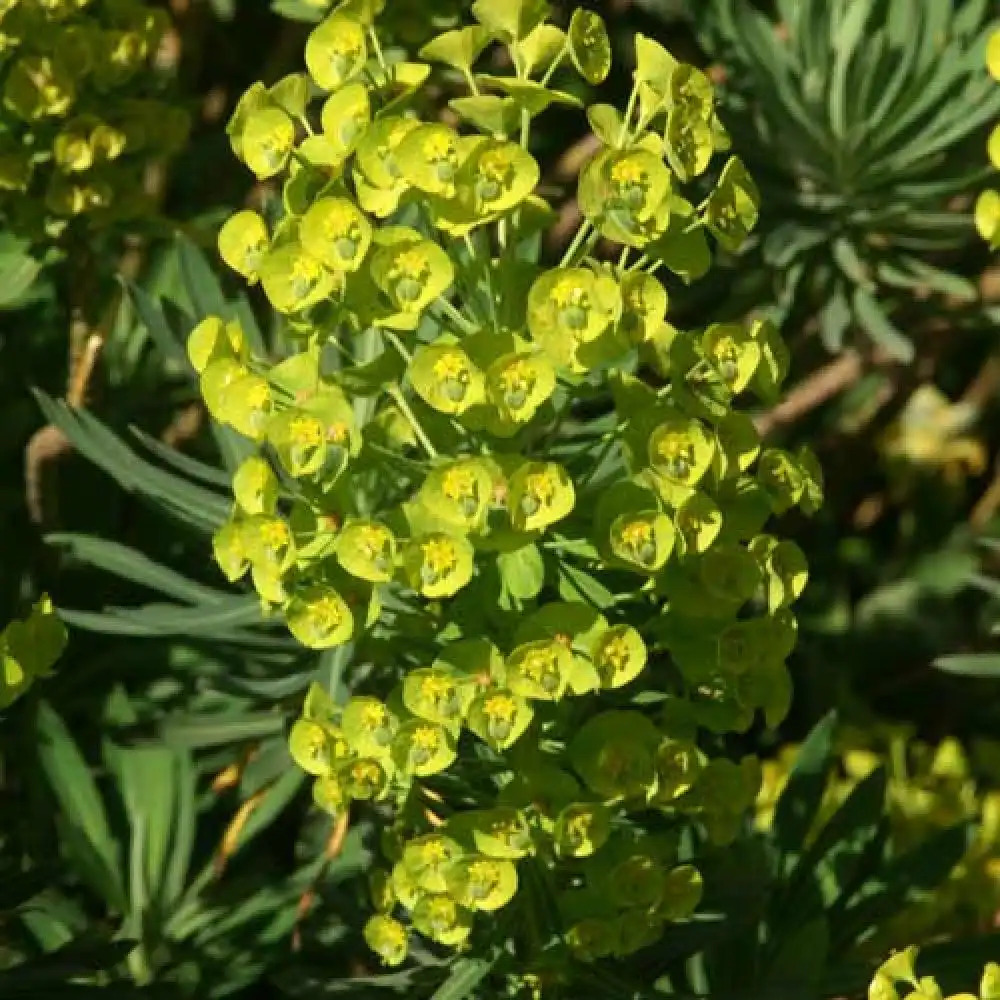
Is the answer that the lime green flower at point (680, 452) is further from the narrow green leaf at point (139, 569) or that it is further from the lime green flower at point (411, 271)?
the narrow green leaf at point (139, 569)

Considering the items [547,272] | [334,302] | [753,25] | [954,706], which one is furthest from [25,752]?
[954,706]

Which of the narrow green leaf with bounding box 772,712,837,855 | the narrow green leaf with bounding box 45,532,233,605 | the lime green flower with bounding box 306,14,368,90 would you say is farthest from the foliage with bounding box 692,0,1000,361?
the lime green flower with bounding box 306,14,368,90

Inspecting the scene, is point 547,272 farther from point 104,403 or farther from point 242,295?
point 104,403

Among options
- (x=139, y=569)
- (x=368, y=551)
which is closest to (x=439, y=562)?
(x=368, y=551)

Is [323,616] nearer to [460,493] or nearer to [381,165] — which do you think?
[460,493]

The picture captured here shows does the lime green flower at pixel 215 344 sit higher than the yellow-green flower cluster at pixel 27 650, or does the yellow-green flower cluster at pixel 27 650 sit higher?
the lime green flower at pixel 215 344

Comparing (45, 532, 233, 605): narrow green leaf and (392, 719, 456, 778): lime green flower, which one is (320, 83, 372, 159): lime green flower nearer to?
(392, 719, 456, 778): lime green flower

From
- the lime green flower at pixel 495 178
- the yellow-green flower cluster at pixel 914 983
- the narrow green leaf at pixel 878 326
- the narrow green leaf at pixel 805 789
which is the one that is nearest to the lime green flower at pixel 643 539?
the lime green flower at pixel 495 178
